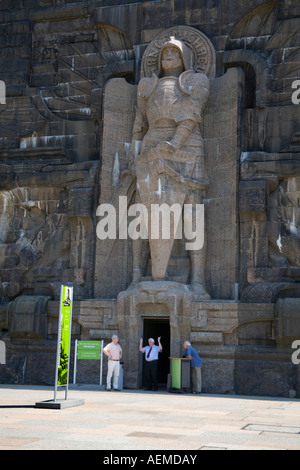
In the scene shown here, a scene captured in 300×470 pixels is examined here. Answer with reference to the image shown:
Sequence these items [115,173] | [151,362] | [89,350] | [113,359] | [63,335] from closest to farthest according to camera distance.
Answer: [63,335]
[113,359]
[151,362]
[89,350]
[115,173]

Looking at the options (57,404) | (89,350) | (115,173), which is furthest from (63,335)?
(115,173)

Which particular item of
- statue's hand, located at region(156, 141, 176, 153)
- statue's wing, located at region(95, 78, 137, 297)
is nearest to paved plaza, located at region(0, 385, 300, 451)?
statue's wing, located at region(95, 78, 137, 297)

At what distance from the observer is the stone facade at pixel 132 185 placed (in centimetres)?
2045

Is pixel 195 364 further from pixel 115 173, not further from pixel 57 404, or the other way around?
pixel 115 173

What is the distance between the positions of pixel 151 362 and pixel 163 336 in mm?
5472

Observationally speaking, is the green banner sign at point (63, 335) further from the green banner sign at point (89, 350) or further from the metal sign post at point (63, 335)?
the green banner sign at point (89, 350)

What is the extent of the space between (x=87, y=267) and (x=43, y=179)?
349cm

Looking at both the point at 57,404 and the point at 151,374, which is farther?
the point at 151,374

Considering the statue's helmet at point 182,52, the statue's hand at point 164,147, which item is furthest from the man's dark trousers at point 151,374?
the statue's helmet at point 182,52

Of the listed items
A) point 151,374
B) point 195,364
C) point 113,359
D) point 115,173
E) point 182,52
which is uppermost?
point 182,52

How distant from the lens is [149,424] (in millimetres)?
11602

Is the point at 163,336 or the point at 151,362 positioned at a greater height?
the point at 163,336

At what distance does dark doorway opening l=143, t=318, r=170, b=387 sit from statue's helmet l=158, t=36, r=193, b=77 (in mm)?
8043

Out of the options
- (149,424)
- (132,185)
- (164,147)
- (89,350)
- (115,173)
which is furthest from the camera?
(115,173)
